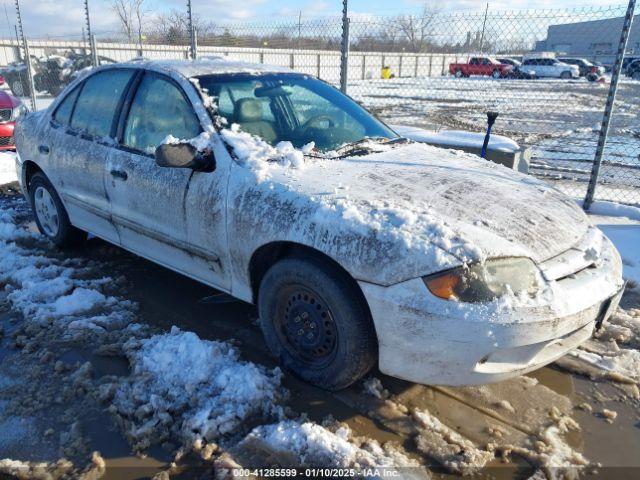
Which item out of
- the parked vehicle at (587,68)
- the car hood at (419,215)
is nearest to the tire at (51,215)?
the car hood at (419,215)

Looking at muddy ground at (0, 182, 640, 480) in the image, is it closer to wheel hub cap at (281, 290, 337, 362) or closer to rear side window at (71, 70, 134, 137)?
wheel hub cap at (281, 290, 337, 362)

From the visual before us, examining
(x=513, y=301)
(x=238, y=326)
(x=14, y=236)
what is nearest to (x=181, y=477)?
(x=238, y=326)

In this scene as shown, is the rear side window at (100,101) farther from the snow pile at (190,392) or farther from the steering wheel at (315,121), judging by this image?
the snow pile at (190,392)

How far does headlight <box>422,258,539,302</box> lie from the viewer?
7.28 ft

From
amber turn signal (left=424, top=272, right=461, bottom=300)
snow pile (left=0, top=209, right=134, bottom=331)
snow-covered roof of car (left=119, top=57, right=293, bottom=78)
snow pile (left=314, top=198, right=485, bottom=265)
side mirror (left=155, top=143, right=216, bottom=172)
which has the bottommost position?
snow pile (left=0, top=209, right=134, bottom=331)

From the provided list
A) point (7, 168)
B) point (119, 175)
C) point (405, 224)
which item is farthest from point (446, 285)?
point (7, 168)

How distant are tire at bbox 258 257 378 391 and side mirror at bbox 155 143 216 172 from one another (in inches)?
30.3

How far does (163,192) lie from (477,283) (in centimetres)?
204

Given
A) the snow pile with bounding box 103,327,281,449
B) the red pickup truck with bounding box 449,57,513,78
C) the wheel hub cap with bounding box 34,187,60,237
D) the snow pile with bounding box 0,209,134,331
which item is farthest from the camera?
the red pickup truck with bounding box 449,57,513,78

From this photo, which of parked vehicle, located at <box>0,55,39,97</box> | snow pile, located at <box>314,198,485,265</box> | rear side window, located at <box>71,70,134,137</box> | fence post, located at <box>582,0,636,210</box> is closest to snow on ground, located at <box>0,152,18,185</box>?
rear side window, located at <box>71,70,134,137</box>

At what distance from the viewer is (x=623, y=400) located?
2777 millimetres

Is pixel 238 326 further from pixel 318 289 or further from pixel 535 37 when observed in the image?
pixel 535 37

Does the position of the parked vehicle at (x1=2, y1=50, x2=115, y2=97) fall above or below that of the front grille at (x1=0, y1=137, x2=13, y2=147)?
above

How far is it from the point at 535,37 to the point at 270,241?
710 cm
